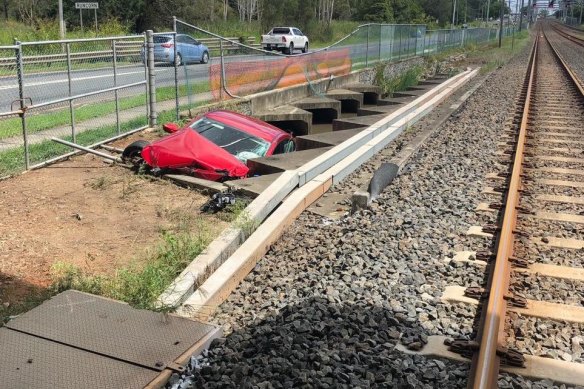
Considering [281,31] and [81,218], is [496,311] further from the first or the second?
[281,31]

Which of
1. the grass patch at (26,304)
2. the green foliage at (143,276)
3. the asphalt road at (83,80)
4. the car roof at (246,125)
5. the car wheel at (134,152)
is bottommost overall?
the grass patch at (26,304)

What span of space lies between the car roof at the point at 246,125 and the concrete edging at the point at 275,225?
50.7 inches

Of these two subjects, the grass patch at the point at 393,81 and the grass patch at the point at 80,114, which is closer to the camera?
the grass patch at the point at 80,114

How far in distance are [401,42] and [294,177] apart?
22.8 m

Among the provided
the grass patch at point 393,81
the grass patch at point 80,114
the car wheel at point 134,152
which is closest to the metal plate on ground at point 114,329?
the car wheel at point 134,152

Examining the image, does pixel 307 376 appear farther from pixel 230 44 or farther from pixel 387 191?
pixel 230 44

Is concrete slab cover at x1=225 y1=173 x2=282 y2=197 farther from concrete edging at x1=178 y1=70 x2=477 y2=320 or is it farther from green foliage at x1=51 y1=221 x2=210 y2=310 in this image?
green foliage at x1=51 y1=221 x2=210 y2=310

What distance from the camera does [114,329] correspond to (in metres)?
4.16

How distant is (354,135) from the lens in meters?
11.7

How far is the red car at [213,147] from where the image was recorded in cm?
889

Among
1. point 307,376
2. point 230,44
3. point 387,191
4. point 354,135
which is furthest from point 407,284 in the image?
point 230,44

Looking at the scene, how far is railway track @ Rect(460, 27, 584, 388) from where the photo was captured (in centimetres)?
414

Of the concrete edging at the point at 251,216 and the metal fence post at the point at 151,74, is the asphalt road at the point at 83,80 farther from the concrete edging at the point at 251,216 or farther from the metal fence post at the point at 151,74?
the concrete edging at the point at 251,216

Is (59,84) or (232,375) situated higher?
(59,84)
